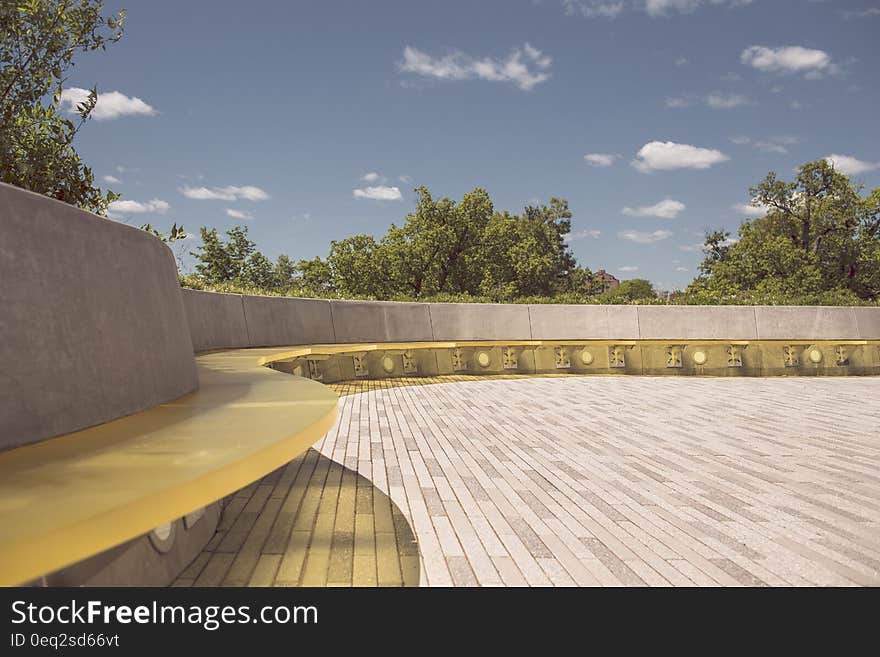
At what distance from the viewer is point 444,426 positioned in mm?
6707

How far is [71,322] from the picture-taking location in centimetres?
203

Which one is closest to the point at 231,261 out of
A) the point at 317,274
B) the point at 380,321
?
the point at 317,274

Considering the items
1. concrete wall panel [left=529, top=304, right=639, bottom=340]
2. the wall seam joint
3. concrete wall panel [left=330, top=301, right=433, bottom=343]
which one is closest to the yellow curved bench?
the wall seam joint

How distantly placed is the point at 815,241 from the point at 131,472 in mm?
44236

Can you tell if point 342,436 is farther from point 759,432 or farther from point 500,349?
point 500,349

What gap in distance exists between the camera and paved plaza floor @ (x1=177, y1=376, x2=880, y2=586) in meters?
2.87

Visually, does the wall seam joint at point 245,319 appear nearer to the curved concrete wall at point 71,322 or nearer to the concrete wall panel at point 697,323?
the curved concrete wall at point 71,322

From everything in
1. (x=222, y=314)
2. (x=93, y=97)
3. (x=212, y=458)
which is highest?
(x=93, y=97)

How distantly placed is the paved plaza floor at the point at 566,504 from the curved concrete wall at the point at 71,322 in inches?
44.3

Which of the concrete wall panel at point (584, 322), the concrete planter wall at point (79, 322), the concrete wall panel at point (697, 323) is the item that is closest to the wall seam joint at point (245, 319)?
the concrete planter wall at point (79, 322)

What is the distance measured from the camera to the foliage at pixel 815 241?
3488 cm

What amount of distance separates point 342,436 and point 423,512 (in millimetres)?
2516

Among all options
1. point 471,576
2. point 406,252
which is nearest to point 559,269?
point 406,252
